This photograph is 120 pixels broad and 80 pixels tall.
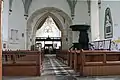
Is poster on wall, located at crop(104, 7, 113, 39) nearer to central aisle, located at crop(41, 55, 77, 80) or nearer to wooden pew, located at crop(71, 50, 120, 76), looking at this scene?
central aisle, located at crop(41, 55, 77, 80)

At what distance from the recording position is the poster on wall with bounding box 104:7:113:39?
13.8 meters

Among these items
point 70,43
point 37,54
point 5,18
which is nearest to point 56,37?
point 70,43

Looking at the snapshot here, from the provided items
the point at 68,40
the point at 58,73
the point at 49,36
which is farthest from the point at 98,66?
the point at 49,36

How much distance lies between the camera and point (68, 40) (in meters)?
21.8

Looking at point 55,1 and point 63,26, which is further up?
point 55,1

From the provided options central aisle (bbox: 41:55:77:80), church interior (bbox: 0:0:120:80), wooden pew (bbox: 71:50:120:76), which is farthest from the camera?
church interior (bbox: 0:0:120:80)

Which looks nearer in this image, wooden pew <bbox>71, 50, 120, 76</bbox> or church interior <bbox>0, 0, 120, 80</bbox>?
wooden pew <bbox>71, 50, 120, 76</bbox>

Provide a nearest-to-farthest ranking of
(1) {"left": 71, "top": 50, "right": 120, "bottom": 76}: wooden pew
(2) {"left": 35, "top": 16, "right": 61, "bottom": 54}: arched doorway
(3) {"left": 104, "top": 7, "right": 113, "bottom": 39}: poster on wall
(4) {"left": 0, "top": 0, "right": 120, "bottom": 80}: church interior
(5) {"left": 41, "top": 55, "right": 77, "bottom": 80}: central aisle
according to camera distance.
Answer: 1. (5) {"left": 41, "top": 55, "right": 77, "bottom": 80}: central aisle
2. (1) {"left": 71, "top": 50, "right": 120, "bottom": 76}: wooden pew
3. (4) {"left": 0, "top": 0, "right": 120, "bottom": 80}: church interior
4. (3) {"left": 104, "top": 7, "right": 113, "bottom": 39}: poster on wall
5. (2) {"left": 35, "top": 16, "right": 61, "bottom": 54}: arched doorway

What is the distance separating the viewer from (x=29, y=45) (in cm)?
2125

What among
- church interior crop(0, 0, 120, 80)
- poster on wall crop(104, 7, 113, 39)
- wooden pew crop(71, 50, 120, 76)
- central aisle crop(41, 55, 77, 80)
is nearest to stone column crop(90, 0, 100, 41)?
church interior crop(0, 0, 120, 80)

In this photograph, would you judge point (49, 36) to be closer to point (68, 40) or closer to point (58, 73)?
point (68, 40)

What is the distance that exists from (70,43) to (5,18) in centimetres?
712

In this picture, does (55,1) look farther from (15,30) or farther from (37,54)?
(37,54)

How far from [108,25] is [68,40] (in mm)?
8058
